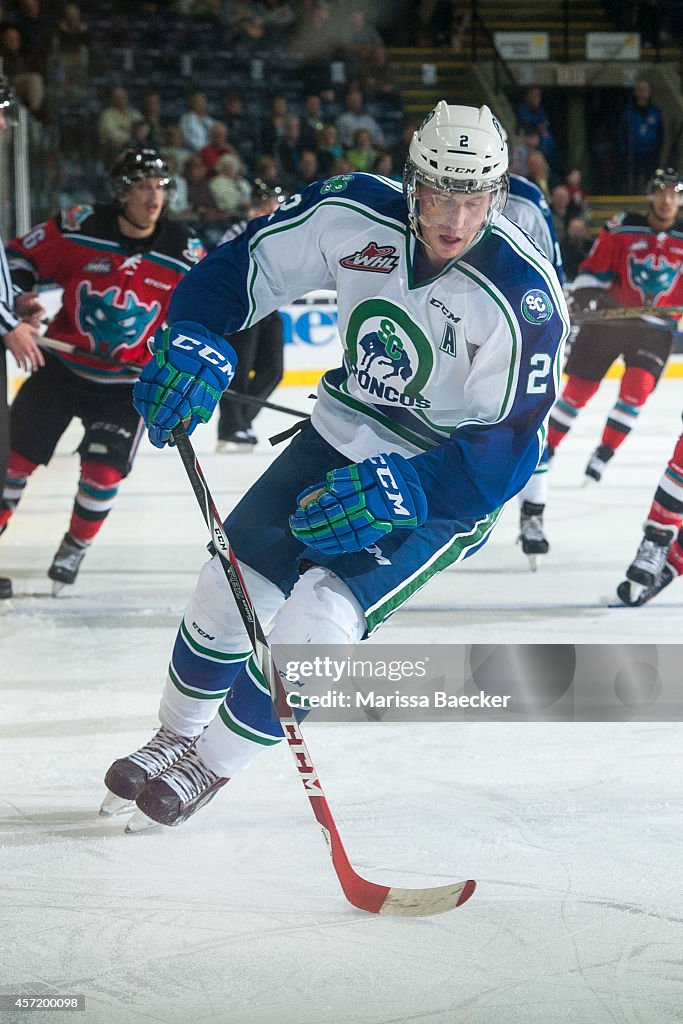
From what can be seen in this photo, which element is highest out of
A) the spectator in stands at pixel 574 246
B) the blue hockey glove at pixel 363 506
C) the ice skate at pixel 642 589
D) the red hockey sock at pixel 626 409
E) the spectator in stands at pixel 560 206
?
the blue hockey glove at pixel 363 506

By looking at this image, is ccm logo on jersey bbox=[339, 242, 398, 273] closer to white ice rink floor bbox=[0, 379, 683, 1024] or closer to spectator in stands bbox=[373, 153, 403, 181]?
white ice rink floor bbox=[0, 379, 683, 1024]

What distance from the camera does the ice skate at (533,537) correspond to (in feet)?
12.7

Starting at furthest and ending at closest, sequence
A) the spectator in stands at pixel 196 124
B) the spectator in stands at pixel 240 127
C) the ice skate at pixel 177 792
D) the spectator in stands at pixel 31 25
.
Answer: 1. the spectator in stands at pixel 240 127
2. the spectator in stands at pixel 196 124
3. the spectator in stands at pixel 31 25
4. the ice skate at pixel 177 792

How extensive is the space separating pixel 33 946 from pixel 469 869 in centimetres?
61

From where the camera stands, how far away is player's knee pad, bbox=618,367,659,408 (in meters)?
5.09

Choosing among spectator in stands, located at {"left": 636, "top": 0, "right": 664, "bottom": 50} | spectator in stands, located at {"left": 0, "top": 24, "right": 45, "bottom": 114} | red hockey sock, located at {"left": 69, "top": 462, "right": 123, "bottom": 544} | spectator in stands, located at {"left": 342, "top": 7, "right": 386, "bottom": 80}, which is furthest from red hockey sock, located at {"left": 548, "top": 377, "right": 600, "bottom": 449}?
spectator in stands, located at {"left": 636, "top": 0, "right": 664, "bottom": 50}

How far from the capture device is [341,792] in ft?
7.09

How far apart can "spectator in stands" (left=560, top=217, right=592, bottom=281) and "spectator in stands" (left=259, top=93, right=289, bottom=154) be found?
2.10 metres

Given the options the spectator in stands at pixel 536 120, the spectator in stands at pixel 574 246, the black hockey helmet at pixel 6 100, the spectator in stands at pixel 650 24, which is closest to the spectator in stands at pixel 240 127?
the spectator in stands at pixel 536 120

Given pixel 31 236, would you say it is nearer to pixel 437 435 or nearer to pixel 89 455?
pixel 89 455

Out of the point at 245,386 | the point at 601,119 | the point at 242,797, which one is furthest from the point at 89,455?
the point at 601,119

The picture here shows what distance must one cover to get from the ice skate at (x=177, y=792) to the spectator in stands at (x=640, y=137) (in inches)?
337

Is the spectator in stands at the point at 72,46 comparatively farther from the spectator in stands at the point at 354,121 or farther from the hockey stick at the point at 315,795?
the hockey stick at the point at 315,795

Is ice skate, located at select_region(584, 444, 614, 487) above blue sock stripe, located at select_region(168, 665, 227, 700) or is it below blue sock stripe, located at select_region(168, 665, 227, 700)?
below
